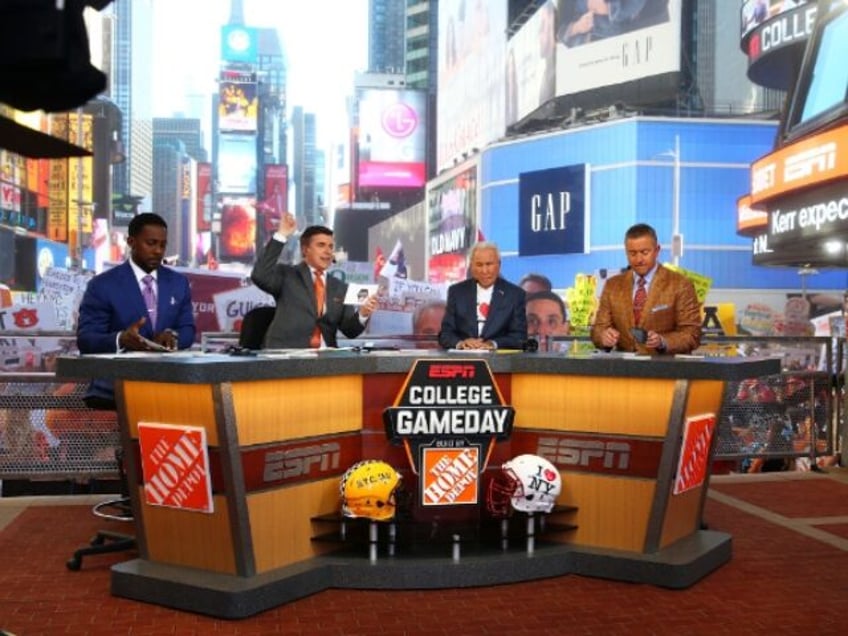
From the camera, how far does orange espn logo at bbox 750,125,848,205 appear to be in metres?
19.5

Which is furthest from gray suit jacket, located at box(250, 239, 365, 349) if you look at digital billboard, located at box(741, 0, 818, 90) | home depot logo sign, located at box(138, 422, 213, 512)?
digital billboard, located at box(741, 0, 818, 90)

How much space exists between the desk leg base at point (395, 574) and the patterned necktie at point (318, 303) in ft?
5.44

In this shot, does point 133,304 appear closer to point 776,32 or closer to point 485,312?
point 485,312

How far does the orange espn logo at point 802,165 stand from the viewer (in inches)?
766

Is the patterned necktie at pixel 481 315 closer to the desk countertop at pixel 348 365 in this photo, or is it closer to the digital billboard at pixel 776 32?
the desk countertop at pixel 348 365

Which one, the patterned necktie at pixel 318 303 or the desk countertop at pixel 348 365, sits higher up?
the patterned necktie at pixel 318 303

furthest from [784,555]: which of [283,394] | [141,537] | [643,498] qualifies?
[141,537]

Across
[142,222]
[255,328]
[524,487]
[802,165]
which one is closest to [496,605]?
[524,487]

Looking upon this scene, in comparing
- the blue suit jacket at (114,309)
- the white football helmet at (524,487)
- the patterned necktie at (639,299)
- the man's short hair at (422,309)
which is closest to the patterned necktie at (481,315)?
the patterned necktie at (639,299)

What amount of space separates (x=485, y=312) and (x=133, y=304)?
2.37 metres

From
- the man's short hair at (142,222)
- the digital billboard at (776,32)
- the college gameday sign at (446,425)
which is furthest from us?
the digital billboard at (776,32)

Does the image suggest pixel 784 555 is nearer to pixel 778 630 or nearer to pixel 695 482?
pixel 695 482

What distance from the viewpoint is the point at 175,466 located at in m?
4.90

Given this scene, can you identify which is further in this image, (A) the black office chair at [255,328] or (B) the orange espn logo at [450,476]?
(A) the black office chair at [255,328]
